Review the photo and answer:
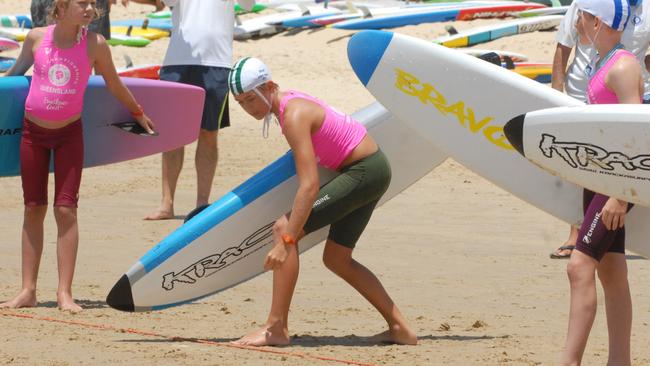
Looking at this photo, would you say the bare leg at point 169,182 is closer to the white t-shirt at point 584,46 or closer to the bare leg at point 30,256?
the bare leg at point 30,256

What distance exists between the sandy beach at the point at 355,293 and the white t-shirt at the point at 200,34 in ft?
3.68

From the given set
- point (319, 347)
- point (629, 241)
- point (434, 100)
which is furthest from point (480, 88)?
point (319, 347)

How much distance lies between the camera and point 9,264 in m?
7.32

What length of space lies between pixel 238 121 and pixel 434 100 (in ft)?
26.0

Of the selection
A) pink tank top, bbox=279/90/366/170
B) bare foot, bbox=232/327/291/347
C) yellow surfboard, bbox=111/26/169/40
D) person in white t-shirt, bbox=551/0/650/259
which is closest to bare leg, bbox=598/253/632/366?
pink tank top, bbox=279/90/366/170

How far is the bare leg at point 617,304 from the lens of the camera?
4844 millimetres

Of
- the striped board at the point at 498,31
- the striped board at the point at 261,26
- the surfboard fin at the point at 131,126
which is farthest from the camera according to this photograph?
the striped board at the point at 261,26

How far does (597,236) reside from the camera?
4703 millimetres

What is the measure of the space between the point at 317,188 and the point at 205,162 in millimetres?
3760

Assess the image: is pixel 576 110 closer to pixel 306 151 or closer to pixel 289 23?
pixel 306 151

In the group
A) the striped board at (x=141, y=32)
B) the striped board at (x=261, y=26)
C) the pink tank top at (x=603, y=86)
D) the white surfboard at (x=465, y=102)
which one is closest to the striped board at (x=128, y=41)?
the striped board at (x=141, y=32)

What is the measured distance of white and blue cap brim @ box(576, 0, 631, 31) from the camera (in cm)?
480

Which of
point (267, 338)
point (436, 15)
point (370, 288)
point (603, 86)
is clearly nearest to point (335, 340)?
point (370, 288)

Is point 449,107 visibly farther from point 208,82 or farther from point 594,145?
point 208,82
